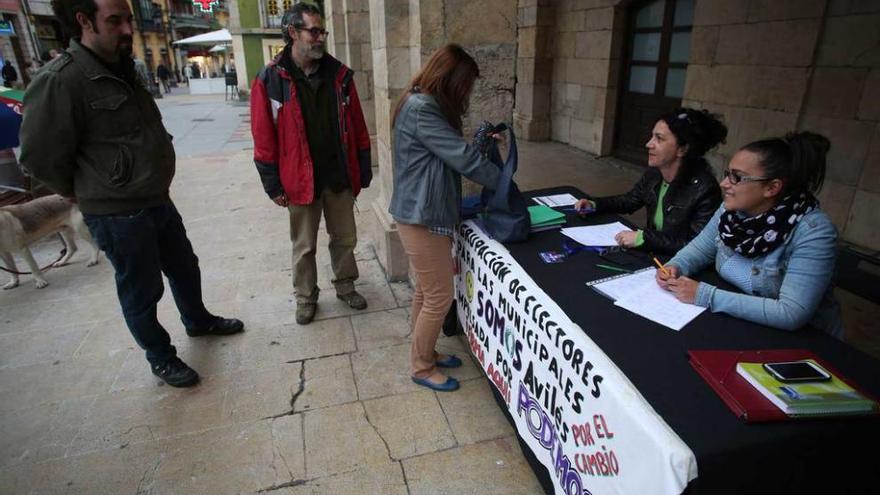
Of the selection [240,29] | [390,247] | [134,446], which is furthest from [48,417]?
[240,29]

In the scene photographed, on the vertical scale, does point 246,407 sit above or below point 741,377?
below

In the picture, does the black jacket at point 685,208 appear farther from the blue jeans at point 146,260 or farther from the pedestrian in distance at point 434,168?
the blue jeans at point 146,260

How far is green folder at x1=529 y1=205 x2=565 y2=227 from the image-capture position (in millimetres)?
2650

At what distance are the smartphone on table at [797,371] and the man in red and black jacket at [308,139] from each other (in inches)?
104

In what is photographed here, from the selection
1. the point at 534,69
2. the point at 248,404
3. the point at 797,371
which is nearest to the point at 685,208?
the point at 797,371

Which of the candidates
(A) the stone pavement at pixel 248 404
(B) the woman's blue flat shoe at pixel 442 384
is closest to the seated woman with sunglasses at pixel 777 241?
(A) the stone pavement at pixel 248 404

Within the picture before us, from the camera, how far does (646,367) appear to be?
1508 mm

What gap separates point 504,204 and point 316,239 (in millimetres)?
1673

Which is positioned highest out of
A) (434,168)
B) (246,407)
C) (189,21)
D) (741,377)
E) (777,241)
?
(189,21)

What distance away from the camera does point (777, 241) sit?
1724 millimetres

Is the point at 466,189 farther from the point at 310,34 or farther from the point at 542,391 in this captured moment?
the point at 542,391

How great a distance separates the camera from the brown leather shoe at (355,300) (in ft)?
12.2

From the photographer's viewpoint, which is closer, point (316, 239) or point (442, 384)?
point (442, 384)

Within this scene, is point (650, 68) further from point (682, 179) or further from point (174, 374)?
point (174, 374)
